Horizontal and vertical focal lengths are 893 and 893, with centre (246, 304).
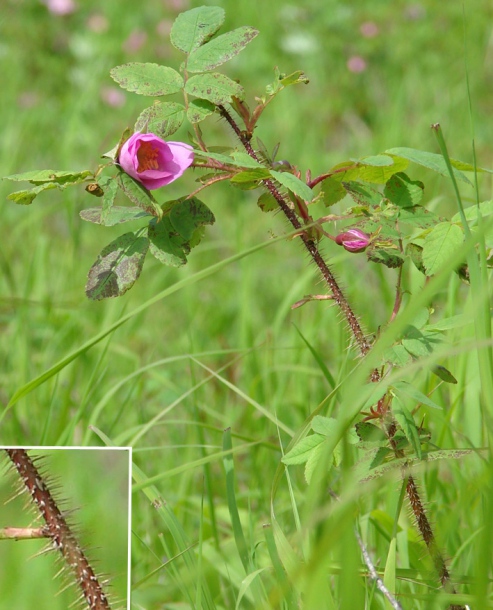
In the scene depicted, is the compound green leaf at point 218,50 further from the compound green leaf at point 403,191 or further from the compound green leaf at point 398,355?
the compound green leaf at point 398,355

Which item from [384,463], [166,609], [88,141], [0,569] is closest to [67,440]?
[166,609]

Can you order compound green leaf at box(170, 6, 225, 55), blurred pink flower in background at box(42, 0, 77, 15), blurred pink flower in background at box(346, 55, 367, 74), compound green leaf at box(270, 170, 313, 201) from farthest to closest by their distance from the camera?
1. blurred pink flower in background at box(42, 0, 77, 15)
2. blurred pink flower in background at box(346, 55, 367, 74)
3. compound green leaf at box(170, 6, 225, 55)
4. compound green leaf at box(270, 170, 313, 201)

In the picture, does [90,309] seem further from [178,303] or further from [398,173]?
[398,173]

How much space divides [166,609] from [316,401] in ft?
2.43

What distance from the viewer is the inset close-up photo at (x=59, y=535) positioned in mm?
837

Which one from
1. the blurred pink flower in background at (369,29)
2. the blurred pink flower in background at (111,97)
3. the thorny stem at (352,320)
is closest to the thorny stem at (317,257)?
the thorny stem at (352,320)

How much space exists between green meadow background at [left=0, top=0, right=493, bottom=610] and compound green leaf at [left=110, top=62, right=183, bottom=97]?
7 centimetres

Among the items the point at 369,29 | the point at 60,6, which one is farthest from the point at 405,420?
the point at 60,6

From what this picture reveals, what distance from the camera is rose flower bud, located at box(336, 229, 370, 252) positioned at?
902 millimetres

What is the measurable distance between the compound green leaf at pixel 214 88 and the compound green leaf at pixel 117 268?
154 millimetres

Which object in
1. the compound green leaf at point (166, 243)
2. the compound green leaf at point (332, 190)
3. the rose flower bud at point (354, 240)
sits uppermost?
the compound green leaf at point (166, 243)

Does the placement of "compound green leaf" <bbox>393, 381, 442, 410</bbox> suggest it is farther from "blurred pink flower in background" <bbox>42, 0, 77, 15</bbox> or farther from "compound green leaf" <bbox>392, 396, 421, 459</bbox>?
"blurred pink flower in background" <bbox>42, 0, 77, 15</bbox>

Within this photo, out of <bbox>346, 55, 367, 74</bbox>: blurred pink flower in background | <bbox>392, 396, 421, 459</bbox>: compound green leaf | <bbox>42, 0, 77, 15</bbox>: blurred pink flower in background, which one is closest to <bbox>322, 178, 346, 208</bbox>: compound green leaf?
<bbox>392, 396, 421, 459</bbox>: compound green leaf

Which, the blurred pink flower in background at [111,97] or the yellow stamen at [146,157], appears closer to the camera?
the yellow stamen at [146,157]
